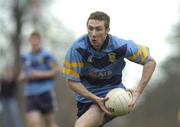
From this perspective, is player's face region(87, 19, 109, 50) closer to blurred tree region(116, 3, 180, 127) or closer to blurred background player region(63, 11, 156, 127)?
blurred background player region(63, 11, 156, 127)

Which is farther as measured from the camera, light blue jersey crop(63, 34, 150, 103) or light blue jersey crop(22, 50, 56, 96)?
light blue jersey crop(22, 50, 56, 96)

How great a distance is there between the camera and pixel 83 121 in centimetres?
1012

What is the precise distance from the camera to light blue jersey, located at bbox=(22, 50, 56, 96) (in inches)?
637

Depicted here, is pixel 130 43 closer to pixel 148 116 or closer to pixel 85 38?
pixel 85 38

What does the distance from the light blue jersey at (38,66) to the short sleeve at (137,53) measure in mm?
5860

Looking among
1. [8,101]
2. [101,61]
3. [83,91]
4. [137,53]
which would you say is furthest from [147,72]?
[8,101]

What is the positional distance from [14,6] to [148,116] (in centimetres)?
1497

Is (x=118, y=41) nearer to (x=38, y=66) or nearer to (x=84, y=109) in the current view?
(x=84, y=109)

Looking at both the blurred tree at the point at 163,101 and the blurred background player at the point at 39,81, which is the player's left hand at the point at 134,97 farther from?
the blurred tree at the point at 163,101

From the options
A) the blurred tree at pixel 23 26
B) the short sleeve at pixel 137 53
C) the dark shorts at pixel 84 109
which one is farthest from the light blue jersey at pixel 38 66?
the blurred tree at pixel 23 26

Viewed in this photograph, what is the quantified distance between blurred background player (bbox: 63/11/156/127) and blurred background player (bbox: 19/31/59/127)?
18.2 ft

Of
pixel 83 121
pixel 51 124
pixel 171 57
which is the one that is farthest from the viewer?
pixel 171 57

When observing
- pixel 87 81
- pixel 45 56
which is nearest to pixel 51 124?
pixel 45 56

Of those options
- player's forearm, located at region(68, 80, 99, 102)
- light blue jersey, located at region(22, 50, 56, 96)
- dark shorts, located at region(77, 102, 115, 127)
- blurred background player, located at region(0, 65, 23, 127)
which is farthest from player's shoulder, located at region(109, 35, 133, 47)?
blurred background player, located at region(0, 65, 23, 127)
